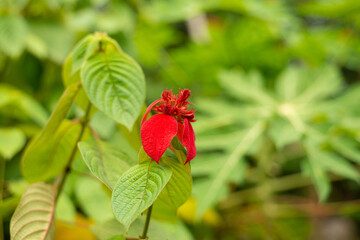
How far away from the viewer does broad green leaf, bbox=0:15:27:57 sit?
787mm

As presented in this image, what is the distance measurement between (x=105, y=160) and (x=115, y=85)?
86 mm

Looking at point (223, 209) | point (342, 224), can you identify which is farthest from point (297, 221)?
point (342, 224)

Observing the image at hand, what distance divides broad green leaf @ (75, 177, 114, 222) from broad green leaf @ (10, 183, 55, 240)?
254 millimetres

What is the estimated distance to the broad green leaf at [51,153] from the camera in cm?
42

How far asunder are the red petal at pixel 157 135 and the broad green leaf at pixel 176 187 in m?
0.03

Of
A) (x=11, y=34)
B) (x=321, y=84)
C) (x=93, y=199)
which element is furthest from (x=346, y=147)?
(x=11, y=34)

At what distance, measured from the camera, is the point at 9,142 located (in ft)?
2.21

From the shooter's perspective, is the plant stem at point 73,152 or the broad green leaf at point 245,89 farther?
the broad green leaf at point 245,89

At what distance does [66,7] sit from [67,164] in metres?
0.82

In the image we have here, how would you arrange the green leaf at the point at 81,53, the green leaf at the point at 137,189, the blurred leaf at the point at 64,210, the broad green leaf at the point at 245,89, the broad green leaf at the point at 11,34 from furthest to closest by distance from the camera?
the broad green leaf at the point at 245,89, the broad green leaf at the point at 11,34, the blurred leaf at the point at 64,210, the green leaf at the point at 81,53, the green leaf at the point at 137,189

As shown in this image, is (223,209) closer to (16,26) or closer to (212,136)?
(212,136)

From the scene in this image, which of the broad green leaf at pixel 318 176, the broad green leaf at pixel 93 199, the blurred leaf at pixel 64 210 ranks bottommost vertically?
the broad green leaf at pixel 93 199

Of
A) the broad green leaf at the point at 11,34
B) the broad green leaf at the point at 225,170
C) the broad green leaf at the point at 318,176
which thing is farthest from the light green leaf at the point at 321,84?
the broad green leaf at the point at 11,34

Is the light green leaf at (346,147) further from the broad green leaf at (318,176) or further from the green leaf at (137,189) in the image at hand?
the green leaf at (137,189)
